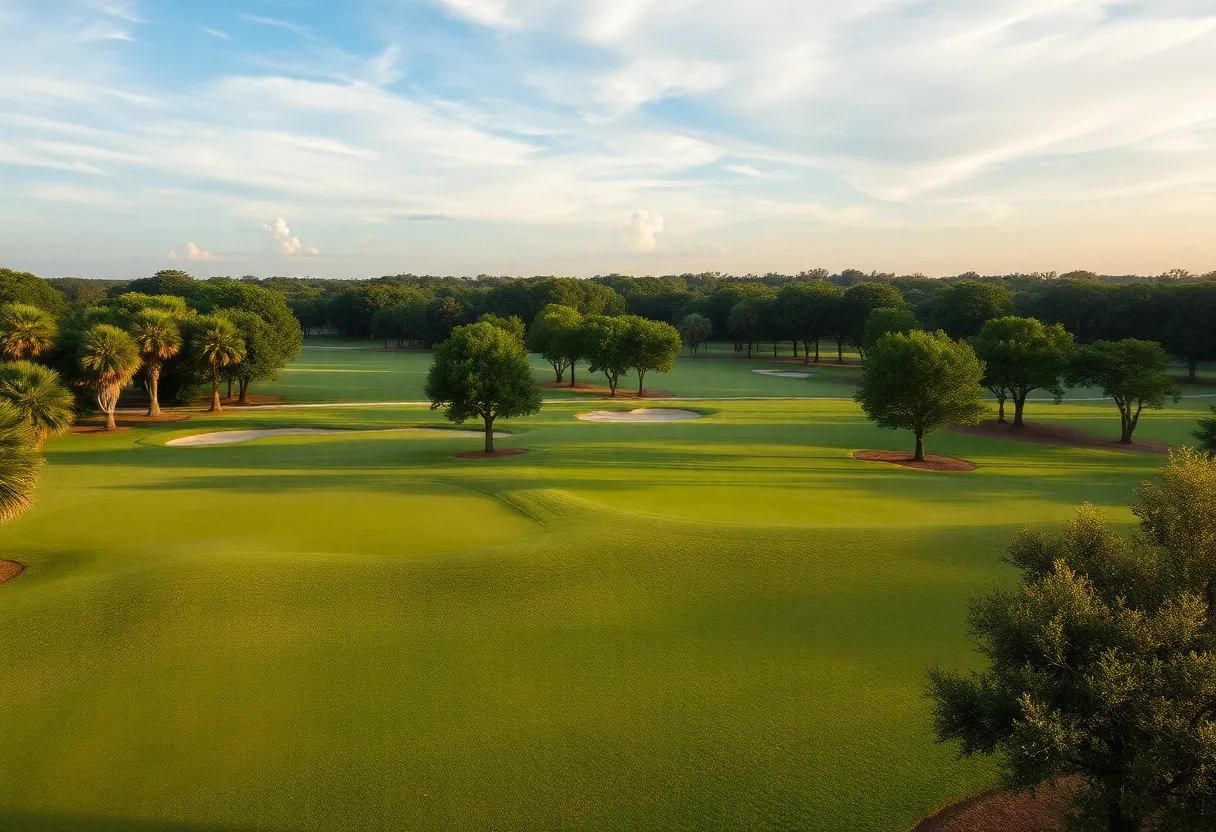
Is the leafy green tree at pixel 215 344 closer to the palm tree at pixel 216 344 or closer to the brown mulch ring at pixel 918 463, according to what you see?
the palm tree at pixel 216 344

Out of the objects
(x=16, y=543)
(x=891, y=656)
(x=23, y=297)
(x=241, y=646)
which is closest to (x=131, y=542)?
(x=16, y=543)

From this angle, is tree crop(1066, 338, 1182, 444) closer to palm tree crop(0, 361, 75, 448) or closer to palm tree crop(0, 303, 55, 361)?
palm tree crop(0, 361, 75, 448)

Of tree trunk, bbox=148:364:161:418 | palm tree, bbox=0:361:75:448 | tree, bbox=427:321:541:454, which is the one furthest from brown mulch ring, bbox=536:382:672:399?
palm tree, bbox=0:361:75:448

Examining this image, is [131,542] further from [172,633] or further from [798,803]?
[798,803]

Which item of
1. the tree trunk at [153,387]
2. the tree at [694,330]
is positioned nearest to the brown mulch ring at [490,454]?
the tree trunk at [153,387]

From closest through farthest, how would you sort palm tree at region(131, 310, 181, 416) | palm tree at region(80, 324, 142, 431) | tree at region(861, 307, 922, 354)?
palm tree at region(80, 324, 142, 431), palm tree at region(131, 310, 181, 416), tree at region(861, 307, 922, 354)

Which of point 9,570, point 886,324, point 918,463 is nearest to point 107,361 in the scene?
point 9,570
